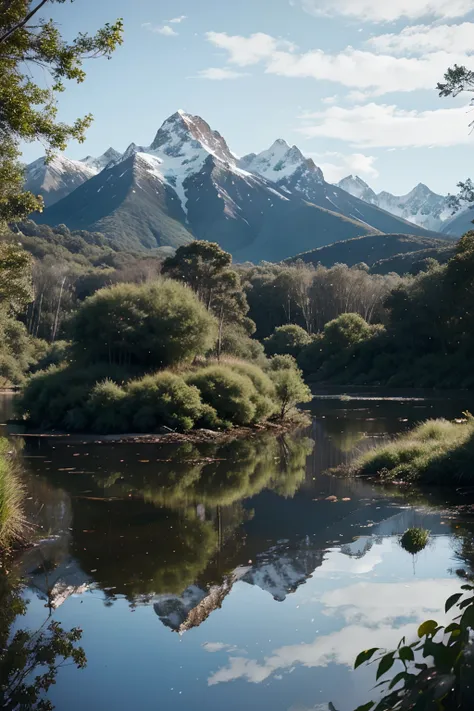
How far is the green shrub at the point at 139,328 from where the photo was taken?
35719 mm

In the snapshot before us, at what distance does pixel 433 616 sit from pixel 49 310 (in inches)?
3502

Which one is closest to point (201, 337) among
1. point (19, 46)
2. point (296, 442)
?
point (296, 442)

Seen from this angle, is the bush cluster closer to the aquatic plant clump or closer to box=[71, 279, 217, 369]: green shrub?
box=[71, 279, 217, 369]: green shrub

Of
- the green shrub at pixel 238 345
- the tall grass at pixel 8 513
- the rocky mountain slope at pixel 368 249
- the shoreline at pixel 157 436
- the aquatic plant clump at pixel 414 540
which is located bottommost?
the shoreline at pixel 157 436

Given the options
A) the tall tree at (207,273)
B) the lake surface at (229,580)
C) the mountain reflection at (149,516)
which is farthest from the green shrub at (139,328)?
the lake surface at (229,580)

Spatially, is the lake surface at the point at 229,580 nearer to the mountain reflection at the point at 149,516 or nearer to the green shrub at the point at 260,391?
the mountain reflection at the point at 149,516

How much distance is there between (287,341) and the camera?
277 feet

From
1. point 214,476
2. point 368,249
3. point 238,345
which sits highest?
point 368,249

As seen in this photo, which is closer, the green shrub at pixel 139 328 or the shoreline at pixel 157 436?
the shoreline at pixel 157 436

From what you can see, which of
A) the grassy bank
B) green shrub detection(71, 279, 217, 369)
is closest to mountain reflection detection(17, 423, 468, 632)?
the grassy bank

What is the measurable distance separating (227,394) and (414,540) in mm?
21443

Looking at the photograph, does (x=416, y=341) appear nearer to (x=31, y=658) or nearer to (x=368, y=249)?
(x=31, y=658)

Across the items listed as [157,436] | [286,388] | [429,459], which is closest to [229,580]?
[429,459]

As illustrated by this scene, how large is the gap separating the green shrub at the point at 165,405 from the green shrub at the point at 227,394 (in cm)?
96
